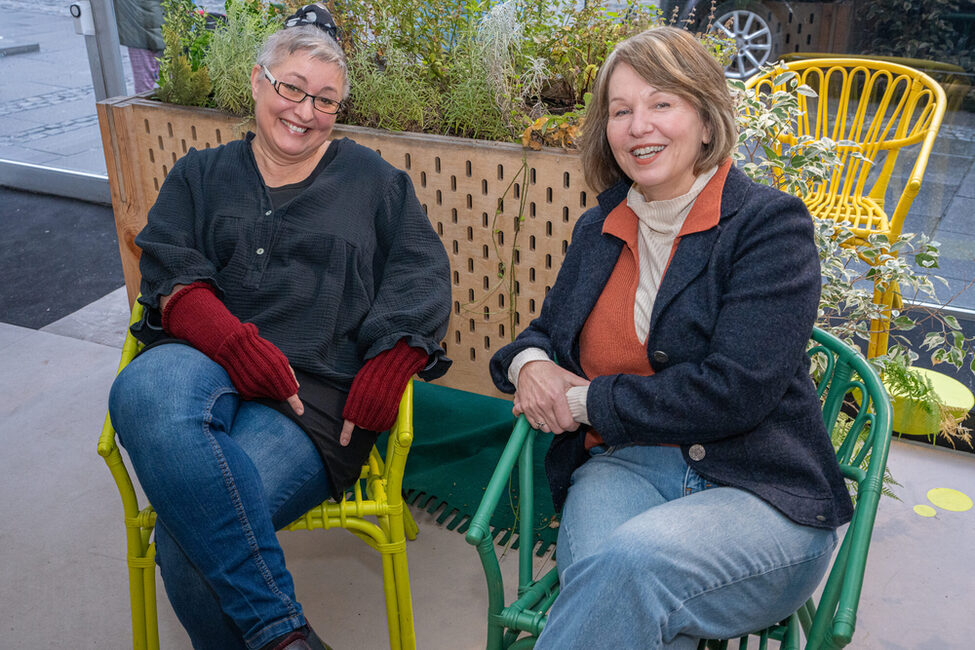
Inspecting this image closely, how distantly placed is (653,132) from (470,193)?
901mm

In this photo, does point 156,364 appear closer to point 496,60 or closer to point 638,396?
point 638,396

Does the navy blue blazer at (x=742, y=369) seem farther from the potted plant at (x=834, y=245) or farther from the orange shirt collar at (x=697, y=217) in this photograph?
the potted plant at (x=834, y=245)

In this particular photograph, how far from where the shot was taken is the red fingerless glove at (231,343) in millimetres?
1702

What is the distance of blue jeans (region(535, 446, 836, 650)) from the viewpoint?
1.25 metres

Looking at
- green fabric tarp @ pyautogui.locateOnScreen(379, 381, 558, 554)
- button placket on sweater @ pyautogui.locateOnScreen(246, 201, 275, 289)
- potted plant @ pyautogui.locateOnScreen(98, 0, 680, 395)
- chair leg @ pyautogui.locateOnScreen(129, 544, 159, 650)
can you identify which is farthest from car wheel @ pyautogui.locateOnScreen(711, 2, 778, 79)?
chair leg @ pyautogui.locateOnScreen(129, 544, 159, 650)

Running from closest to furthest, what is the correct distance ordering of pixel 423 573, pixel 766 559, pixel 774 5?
pixel 766 559
pixel 423 573
pixel 774 5

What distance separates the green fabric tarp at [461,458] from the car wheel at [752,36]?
1.49 m

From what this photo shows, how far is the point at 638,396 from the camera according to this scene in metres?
1.47

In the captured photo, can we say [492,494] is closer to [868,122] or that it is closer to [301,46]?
[301,46]

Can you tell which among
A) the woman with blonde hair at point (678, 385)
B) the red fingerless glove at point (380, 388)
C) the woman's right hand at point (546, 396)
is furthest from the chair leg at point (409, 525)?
the woman's right hand at point (546, 396)

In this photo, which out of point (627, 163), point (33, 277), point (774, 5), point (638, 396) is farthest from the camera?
point (33, 277)

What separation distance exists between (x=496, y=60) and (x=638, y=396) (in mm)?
1143

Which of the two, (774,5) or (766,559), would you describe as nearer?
(766,559)

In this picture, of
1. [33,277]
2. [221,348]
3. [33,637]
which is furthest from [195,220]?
[33,277]
